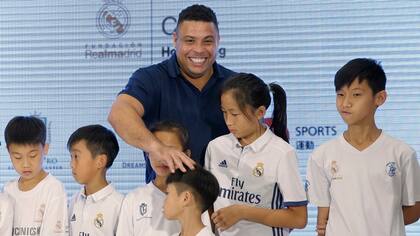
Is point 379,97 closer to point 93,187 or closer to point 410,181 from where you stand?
point 410,181

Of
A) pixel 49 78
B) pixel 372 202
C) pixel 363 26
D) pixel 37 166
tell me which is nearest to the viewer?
pixel 372 202

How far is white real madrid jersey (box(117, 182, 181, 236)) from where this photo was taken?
2691mm

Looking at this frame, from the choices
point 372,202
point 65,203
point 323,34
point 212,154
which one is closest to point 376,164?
point 372,202

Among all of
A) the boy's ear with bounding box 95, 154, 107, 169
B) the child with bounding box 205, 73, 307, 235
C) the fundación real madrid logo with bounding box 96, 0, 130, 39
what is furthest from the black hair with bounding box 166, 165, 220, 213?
the fundación real madrid logo with bounding box 96, 0, 130, 39

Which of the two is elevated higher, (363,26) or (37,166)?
(363,26)

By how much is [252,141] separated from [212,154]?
171 mm

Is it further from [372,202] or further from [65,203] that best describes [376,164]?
[65,203]

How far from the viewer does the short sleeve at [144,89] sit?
9.44 feet

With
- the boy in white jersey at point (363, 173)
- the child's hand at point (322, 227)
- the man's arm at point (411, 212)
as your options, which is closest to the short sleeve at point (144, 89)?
the boy in white jersey at point (363, 173)

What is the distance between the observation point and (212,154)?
281 cm

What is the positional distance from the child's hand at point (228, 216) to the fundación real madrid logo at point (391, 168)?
555 millimetres

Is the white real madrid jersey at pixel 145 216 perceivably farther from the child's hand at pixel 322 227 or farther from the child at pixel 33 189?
the child's hand at pixel 322 227

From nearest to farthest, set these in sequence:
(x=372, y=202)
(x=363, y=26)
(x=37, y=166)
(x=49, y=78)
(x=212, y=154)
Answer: (x=372, y=202), (x=212, y=154), (x=37, y=166), (x=363, y=26), (x=49, y=78)

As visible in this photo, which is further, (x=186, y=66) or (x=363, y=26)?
(x=363, y=26)
